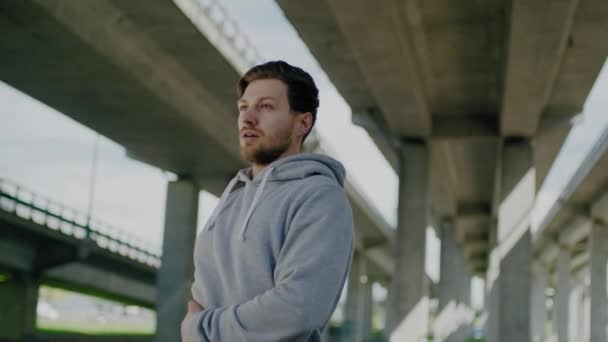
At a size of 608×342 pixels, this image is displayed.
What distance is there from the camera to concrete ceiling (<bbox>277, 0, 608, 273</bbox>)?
1980 centimetres

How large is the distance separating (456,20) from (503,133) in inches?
411

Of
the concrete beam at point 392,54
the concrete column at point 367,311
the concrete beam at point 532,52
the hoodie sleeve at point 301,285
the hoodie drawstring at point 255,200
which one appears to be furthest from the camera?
the concrete column at point 367,311

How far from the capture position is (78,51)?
67.4 ft

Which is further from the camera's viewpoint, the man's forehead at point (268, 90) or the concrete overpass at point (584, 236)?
the concrete overpass at point (584, 236)

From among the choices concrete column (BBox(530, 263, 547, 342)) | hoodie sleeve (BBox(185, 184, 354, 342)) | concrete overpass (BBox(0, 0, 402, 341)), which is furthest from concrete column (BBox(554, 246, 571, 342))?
hoodie sleeve (BBox(185, 184, 354, 342))

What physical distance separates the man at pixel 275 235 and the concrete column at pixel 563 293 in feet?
212

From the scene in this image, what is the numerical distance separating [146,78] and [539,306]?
69930mm

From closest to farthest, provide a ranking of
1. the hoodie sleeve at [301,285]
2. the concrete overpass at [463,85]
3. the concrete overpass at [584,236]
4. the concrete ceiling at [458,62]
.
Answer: the hoodie sleeve at [301,285] < the concrete ceiling at [458,62] < the concrete overpass at [463,85] < the concrete overpass at [584,236]

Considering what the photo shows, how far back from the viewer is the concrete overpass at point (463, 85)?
2031cm

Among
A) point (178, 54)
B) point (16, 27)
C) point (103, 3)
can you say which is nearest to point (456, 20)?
point (178, 54)

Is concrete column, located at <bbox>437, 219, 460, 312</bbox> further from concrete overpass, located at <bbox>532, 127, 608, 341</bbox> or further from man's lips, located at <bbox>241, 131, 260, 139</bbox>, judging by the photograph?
man's lips, located at <bbox>241, 131, 260, 139</bbox>

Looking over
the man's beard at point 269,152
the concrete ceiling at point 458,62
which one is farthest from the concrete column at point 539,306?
the man's beard at point 269,152

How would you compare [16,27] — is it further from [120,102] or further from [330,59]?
[330,59]

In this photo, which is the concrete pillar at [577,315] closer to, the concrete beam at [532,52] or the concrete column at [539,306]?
the concrete column at [539,306]
